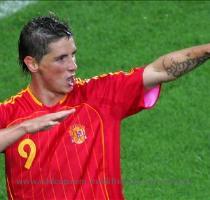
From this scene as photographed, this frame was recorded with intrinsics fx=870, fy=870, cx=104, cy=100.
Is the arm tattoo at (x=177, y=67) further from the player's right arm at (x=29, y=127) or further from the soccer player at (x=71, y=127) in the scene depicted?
the player's right arm at (x=29, y=127)

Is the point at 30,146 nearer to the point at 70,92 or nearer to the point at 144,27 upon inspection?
the point at 70,92

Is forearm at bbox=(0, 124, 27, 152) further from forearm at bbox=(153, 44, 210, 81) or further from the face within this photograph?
forearm at bbox=(153, 44, 210, 81)

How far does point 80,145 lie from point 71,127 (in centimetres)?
13

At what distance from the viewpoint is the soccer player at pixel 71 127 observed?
5594 mm

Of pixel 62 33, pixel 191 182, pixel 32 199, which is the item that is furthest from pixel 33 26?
pixel 191 182

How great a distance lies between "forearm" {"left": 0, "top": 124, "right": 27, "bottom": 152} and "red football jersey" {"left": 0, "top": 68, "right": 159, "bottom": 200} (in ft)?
1.21

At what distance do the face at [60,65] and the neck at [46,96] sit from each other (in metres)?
0.05

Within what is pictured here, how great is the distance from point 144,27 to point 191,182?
3.98 m

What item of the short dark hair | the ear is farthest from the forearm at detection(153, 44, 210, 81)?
the ear

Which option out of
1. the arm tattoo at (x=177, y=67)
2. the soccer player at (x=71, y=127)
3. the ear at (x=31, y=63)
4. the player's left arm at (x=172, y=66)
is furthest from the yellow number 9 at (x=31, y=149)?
the arm tattoo at (x=177, y=67)

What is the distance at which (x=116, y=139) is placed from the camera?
5.69 metres

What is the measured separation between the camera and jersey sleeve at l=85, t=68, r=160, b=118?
5.59 m

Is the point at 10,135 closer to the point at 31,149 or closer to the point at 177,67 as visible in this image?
the point at 31,149

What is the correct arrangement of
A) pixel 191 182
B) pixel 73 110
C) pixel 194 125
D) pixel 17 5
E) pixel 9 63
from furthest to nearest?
1. pixel 17 5
2. pixel 9 63
3. pixel 194 125
4. pixel 191 182
5. pixel 73 110
